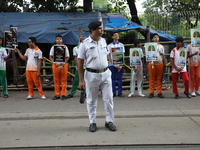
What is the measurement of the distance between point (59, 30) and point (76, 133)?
7227mm

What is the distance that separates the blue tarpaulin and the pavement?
3571 millimetres

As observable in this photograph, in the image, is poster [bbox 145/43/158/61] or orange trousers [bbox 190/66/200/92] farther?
orange trousers [bbox 190/66/200/92]

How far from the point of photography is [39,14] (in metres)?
14.4

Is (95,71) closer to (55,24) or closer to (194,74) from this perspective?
(194,74)

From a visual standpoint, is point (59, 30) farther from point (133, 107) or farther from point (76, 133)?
point (76, 133)

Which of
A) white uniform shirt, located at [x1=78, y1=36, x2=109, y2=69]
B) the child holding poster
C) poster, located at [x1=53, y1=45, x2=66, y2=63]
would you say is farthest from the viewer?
poster, located at [x1=53, y1=45, x2=66, y2=63]

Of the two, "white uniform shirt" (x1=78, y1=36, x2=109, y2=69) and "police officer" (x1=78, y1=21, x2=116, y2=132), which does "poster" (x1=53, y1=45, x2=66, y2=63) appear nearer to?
"police officer" (x1=78, y1=21, x2=116, y2=132)

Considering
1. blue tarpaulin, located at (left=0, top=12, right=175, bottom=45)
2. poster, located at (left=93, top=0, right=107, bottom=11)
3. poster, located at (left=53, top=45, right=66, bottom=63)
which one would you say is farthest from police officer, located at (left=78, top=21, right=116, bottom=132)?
blue tarpaulin, located at (left=0, top=12, right=175, bottom=45)

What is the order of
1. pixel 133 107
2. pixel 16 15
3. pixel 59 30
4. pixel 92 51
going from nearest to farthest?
pixel 92 51 → pixel 133 107 → pixel 59 30 → pixel 16 15

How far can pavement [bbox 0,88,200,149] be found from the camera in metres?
4.67

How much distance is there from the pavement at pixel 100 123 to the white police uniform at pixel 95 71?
0.52 metres

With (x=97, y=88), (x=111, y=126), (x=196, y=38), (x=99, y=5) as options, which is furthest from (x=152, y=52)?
(x=111, y=126)

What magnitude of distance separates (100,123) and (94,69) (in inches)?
51.5

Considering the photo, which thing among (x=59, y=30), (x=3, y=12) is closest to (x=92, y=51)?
(x=59, y=30)
